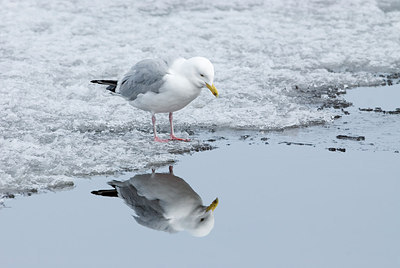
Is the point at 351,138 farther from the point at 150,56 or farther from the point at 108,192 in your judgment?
the point at 150,56

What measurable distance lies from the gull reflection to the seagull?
2.70 ft

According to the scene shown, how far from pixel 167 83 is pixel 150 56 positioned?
9.83ft

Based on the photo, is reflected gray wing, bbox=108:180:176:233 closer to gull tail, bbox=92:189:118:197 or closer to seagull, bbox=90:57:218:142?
gull tail, bbox=92:189:118:197

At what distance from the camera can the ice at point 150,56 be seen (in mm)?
5758

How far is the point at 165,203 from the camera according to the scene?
15.5ft

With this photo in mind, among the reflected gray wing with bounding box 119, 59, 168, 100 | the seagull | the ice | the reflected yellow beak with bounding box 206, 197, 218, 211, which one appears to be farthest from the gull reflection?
the reflected gray wing with bounding box 119, 59, 168, 100

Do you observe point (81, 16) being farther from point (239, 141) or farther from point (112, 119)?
point (239, 141)

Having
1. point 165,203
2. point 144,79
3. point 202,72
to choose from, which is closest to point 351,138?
point 202,72

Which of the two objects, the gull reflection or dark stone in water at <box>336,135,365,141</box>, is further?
dark stone in water at <box>336,135,365,141</box>

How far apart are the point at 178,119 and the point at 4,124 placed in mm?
1598

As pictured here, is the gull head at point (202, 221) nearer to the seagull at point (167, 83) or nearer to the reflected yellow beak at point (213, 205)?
the reflected yellow beak at point (213, 205)

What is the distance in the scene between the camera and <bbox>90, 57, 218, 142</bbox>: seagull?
5.75 m

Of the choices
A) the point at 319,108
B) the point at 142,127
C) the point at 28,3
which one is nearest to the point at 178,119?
the point at 142,127

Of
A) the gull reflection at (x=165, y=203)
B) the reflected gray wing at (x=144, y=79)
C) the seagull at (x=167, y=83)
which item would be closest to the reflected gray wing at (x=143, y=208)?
the gull reflection at (x=165, y=203)
